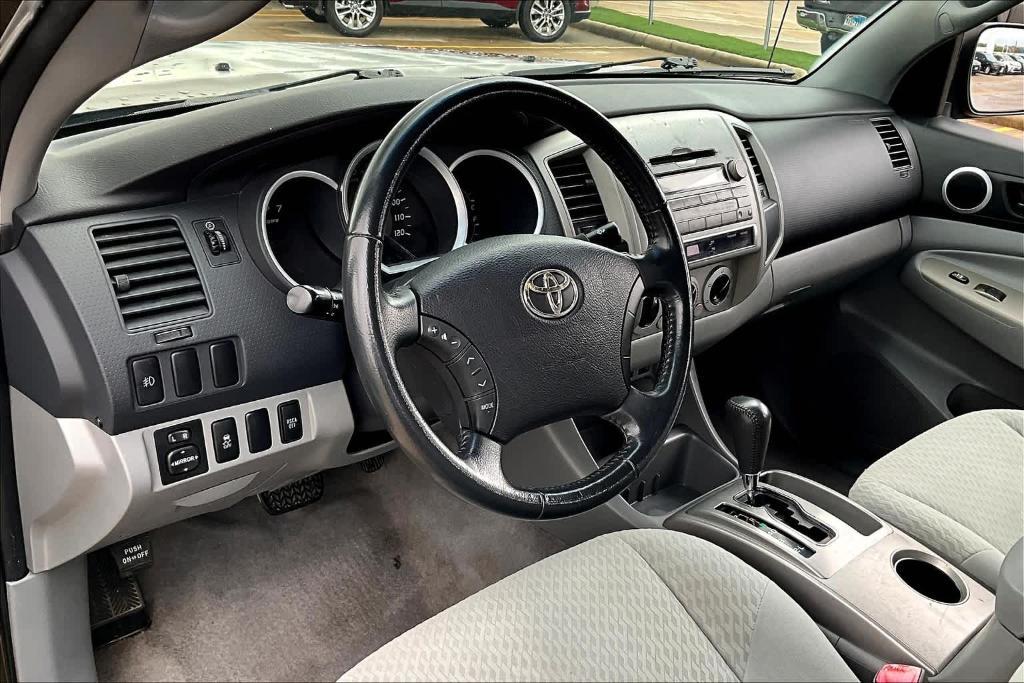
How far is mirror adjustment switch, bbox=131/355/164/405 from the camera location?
1.27m

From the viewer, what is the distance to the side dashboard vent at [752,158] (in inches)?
79.0

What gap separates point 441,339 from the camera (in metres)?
1.16

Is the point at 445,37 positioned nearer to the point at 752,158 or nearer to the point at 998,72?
the point at 752,158

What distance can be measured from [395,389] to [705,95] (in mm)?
1331

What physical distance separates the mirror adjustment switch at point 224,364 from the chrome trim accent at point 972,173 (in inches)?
75.5

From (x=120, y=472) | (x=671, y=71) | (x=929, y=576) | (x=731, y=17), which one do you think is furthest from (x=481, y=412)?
(x=731, y=17)

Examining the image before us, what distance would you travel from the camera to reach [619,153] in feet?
4.40

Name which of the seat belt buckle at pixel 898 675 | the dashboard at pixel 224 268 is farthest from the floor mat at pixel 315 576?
the seat belt buckle at pixel 898 675

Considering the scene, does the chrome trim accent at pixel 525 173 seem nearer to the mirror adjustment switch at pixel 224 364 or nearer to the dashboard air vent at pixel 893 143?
the mirror adjustment switch at pixel 224 364

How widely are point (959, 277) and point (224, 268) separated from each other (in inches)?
73.2

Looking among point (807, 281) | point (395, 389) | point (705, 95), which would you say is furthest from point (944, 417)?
point (395, 389)

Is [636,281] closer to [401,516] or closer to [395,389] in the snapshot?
[395,389]

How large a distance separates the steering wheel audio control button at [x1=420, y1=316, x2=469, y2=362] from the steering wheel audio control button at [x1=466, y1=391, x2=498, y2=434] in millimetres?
66

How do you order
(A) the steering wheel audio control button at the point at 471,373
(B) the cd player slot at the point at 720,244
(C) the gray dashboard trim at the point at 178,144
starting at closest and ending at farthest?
1. (A) the steering wheel audio control button at the point at 471,373
2. (C) the gray dashboard trim at the point at 178,144
3. (B) the cd player slot at the point at 720,244
